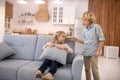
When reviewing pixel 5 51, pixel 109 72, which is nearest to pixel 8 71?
pixel 5 51

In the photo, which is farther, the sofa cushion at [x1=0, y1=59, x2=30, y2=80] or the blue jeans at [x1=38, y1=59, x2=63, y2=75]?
the sofa cushion at [x1=0, y1=59, x2=30, y2=80]

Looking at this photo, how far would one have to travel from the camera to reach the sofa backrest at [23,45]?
329 centimetres

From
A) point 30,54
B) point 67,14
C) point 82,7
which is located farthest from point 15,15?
point 30,54

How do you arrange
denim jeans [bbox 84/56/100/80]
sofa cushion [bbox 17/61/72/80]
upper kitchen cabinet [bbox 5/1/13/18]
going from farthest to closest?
upper kitchen cabinet [bbox 5/1/13/18], denim jeans [bbox 84/56/100/80], sofa cushion [bbox 17/61/72/80]

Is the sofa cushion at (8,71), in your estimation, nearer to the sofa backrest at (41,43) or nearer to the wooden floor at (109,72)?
the sofa backrest at (41,43)

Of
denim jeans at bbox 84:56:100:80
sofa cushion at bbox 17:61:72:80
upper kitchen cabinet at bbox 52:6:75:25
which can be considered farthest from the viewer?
upper kitchen cabinet at bbox 52:6:75:25

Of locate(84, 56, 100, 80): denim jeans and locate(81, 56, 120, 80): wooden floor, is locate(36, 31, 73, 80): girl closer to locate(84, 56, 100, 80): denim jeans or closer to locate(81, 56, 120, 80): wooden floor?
locate(84, 56, 100, 80): denim jeans

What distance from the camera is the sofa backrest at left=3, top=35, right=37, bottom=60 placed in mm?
3289

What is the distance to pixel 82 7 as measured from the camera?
27.5ft

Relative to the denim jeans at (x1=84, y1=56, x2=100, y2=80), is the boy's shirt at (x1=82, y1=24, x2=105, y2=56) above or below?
above

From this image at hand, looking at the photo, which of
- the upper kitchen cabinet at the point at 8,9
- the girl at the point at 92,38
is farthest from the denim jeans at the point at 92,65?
the upper kitchen cabinet at the point at 8,9

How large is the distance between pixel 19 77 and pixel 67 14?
5.86 meters

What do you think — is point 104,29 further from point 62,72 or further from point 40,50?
point 62,72

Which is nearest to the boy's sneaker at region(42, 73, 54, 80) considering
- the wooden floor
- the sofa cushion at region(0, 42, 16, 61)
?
the sofa cushion at region(0, 42, 16, 61)
